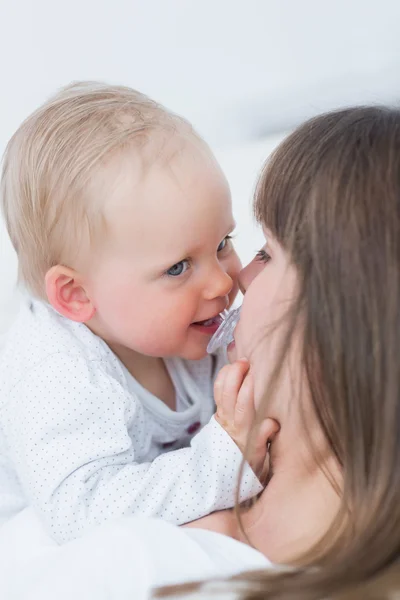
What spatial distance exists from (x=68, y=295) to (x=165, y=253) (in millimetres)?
167

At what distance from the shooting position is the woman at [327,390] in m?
0.76

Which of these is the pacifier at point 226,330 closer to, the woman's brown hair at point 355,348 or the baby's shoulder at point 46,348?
the baby's shoulder at point 46,348

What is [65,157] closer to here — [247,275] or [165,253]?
[165,253]

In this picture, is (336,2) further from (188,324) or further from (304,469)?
(304,469)

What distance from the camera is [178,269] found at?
3.70 feet

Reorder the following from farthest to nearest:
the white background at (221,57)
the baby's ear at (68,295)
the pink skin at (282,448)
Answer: the white background at (221,57)
the baby's ear at (68,295)
the pink skin at (282,448)

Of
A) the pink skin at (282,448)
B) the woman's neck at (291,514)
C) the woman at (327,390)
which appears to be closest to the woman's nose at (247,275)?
the pink skin at (282,448)

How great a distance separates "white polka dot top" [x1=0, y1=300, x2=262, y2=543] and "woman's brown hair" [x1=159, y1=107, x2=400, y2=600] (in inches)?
9.9

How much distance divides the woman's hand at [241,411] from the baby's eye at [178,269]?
16 cm

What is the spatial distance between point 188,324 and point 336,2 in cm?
121

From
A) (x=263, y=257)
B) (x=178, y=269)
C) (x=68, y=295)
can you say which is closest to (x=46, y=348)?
(x=68, y=295)

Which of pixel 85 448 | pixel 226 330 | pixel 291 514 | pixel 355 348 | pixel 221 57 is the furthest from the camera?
pixel 221 57

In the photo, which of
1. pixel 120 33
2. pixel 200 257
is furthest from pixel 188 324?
pixel 120 33

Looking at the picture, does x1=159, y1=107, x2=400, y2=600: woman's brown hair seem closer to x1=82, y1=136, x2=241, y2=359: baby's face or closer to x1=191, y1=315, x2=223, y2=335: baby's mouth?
x1=82, y1=136, x2=241, y2=359: baby's face
